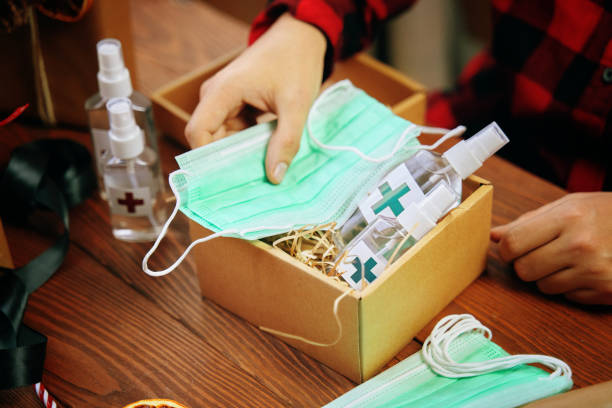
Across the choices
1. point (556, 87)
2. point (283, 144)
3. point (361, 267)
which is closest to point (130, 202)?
point (283, 144)

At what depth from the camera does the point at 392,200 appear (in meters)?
0.71

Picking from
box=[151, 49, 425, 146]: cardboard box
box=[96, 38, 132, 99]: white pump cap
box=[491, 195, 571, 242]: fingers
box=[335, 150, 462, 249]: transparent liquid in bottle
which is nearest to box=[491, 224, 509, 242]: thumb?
box=[491, 195, 571, 242]: fingers

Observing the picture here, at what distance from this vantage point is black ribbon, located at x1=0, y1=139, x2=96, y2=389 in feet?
2.25

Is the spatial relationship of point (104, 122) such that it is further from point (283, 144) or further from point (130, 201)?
point (283, 144)

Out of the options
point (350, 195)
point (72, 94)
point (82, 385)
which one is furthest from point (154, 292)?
point (72, 94)

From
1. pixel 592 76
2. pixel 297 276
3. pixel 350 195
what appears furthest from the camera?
pixel 592 76

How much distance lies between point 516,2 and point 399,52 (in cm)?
88

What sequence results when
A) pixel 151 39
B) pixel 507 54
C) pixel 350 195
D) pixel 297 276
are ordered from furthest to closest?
pixel 151 39, pixel 507 54, pixel 350 195, pixel 297 276

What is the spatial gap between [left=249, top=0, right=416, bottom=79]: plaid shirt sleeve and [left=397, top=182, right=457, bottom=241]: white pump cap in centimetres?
35

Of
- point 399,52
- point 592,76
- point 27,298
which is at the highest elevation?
point 592,76

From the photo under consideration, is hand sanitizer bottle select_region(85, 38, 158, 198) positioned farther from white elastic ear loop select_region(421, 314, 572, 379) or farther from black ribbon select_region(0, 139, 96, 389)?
white elastic ear loop select_region(421, 314, 572, 379)

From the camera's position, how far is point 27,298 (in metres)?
0.79

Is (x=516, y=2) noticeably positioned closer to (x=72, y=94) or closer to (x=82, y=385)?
(x=72, y=94)

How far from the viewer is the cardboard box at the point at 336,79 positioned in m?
0.96
